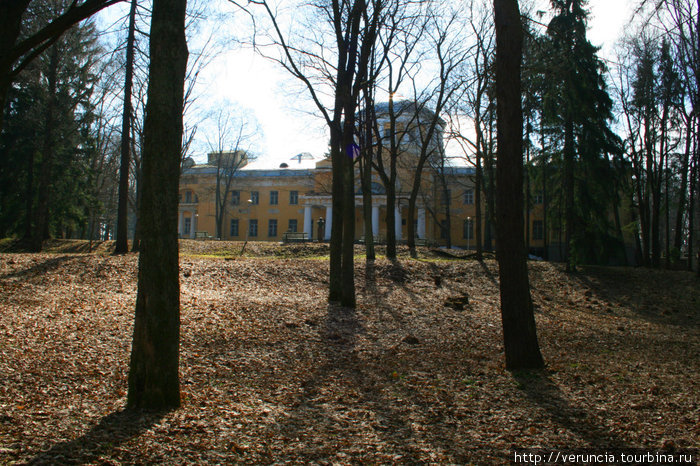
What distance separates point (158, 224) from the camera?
4.39 m

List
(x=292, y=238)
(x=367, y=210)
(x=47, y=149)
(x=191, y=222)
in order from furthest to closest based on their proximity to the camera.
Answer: (x=191, y=222) → (x=292, y=238) → (x=367, y=210) → (x=47, y=149)

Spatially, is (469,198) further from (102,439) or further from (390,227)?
(102,439)

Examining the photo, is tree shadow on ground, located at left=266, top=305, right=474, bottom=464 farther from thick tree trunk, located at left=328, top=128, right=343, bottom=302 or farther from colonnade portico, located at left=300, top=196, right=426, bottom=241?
colonnade portico, located at left=300, top=196, right=426, bottom=241

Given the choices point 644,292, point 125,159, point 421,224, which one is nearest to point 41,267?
point 125,159

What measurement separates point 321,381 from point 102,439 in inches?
103

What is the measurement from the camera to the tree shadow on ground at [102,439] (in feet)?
11.1

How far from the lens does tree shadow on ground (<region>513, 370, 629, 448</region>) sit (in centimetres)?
401

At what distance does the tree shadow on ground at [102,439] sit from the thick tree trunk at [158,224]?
216 mm

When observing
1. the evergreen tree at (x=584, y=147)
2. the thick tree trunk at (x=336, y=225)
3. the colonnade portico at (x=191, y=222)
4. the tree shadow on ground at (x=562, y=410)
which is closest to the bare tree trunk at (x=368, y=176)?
the thick tree trunk at (x=336, y=225)

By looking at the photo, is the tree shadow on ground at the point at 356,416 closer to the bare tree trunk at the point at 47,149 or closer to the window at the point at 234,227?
the bare tree trunk at the point at 47,149

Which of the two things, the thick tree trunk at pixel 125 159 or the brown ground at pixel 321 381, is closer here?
the brown ground at pixel 321 381

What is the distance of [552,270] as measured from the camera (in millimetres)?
19562

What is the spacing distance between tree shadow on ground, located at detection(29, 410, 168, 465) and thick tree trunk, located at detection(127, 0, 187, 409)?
22cm

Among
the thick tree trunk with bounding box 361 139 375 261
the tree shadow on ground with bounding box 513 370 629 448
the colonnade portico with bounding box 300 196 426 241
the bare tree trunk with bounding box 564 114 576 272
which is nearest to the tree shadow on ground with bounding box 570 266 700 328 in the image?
the bare tree trunk with bounding box 564 114 576 272
